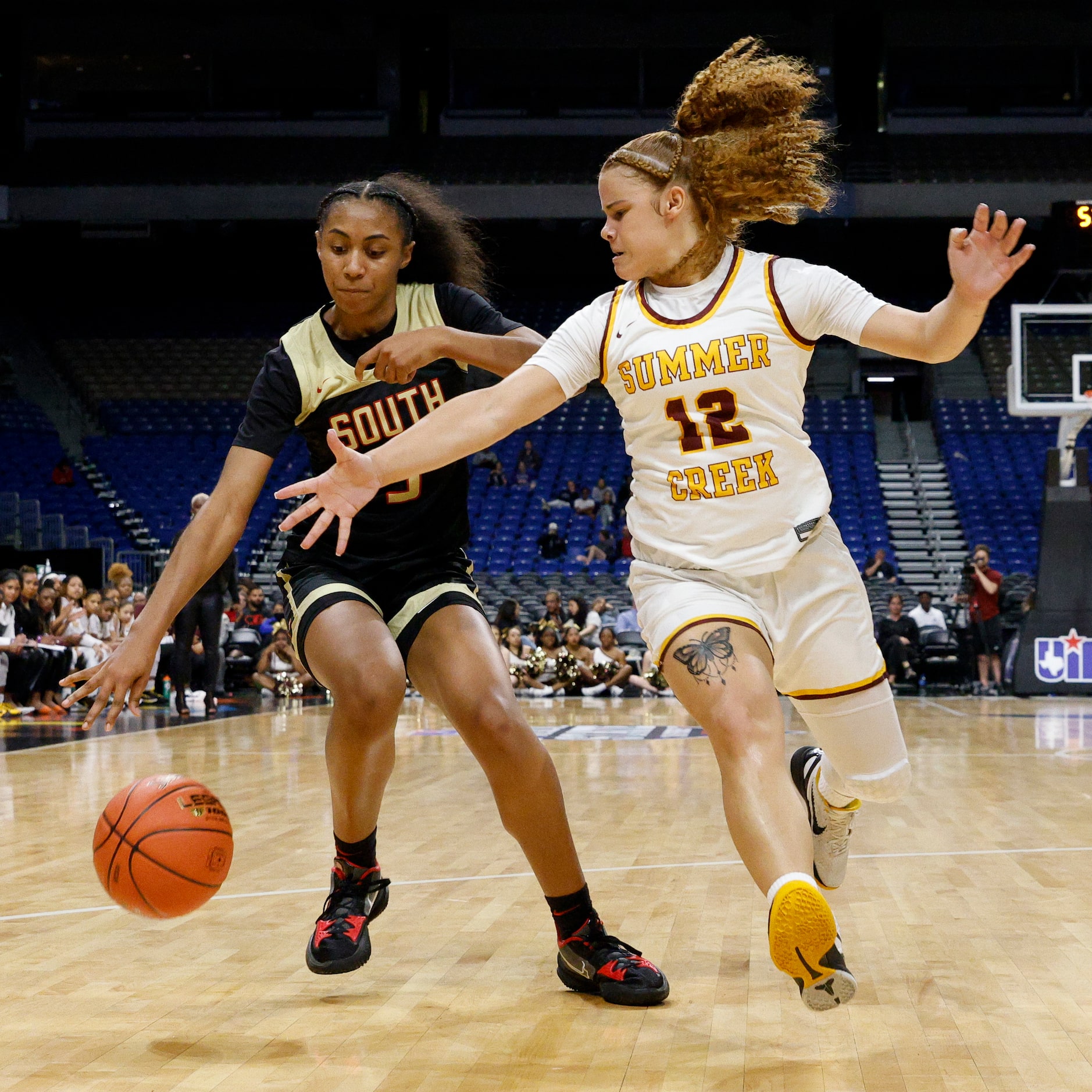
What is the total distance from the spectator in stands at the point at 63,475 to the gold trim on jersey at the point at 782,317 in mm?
21670

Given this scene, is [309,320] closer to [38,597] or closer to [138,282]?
[38,597]

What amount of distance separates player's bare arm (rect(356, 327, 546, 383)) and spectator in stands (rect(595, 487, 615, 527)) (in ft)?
57.3

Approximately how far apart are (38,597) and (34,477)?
1099 cm

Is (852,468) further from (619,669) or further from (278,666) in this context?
(278,666)

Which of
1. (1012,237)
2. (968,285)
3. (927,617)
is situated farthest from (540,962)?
(927,617)

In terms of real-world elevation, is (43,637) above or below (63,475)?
below

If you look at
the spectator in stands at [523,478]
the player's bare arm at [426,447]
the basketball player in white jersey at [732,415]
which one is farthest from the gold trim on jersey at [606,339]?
the spectator in stands at [523,478]

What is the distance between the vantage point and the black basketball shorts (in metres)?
3.46

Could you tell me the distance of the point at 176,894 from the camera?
3160 mm

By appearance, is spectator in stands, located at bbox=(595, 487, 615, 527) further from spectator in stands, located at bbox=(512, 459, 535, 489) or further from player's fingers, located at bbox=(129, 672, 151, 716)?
player's fingers, located at bbox=(129, 672, 151, 716)

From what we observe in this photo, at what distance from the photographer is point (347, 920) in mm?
3398

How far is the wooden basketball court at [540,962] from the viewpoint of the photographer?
2.59 metres

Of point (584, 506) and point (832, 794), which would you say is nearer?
point (832, 794)

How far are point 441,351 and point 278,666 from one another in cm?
1352
